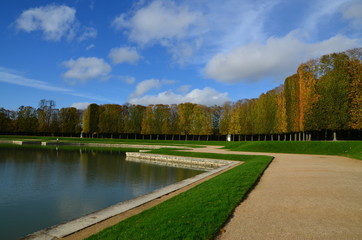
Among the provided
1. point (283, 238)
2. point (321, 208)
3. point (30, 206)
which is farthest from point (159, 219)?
point (30, 206)

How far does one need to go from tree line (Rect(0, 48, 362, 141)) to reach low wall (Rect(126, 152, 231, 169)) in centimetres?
1652

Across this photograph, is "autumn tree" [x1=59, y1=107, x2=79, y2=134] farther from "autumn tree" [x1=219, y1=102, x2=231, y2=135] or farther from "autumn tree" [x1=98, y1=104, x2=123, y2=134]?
"autumn tree" [x1=219, y1=102, x2=231, y2=135]

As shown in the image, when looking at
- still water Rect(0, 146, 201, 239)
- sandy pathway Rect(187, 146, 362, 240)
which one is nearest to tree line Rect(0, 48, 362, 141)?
still water Rect(0, 146, 201, 239)

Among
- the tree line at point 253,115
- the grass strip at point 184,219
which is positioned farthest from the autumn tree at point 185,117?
the grass strip at point 184,219

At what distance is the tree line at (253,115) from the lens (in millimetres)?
27234

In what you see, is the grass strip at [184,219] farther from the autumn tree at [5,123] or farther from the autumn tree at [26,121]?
the autumn tree at [5,123]

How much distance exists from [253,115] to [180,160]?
96.5ft

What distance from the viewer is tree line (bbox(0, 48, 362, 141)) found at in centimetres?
2723

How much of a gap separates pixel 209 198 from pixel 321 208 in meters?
2.58

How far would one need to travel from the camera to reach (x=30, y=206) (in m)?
8.25

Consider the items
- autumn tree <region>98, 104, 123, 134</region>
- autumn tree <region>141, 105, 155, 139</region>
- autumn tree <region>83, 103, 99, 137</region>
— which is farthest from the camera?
autumn tree <region>83, 103, 99, 137</region>

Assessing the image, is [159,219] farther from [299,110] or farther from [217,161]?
[299,110]

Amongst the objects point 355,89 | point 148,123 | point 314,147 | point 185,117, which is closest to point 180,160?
point 314,147

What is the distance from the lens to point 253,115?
4634cm
